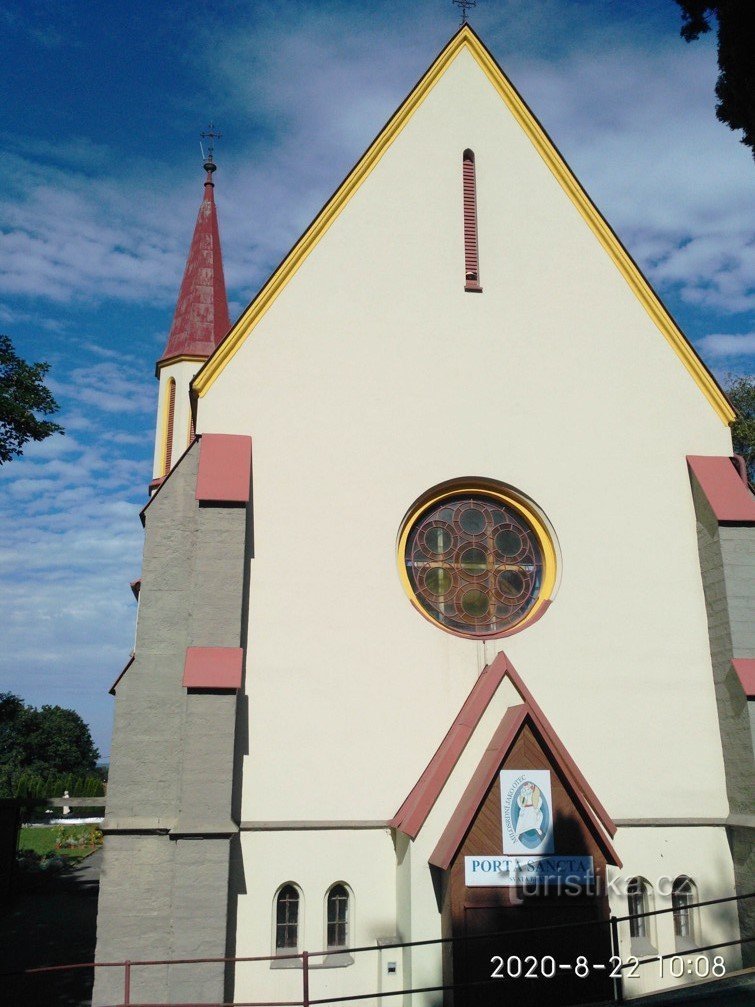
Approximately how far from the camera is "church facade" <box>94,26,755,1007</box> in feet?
35.4

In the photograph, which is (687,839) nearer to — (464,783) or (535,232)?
(464,783)

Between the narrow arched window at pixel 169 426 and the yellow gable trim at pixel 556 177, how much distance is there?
586cm

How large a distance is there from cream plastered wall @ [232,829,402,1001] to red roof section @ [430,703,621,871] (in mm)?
1210

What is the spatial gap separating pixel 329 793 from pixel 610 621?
477 cm

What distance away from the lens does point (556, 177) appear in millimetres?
14883

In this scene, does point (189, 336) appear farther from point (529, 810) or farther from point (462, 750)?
point (529, 810)

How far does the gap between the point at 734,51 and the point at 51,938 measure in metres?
19.5

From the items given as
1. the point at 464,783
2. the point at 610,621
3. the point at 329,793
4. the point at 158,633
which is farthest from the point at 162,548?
the point at 610,621

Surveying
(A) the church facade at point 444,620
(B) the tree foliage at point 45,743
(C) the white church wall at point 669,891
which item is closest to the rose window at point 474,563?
(A) the church facade at point 444,620

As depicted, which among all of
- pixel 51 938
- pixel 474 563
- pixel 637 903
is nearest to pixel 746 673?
pixel 637 903

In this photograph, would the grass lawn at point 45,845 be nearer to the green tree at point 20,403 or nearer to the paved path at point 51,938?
the paved path at point 51,938

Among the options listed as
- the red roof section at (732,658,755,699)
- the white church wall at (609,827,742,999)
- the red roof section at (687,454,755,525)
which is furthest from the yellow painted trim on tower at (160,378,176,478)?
the red roof section at (732,658,755,699)

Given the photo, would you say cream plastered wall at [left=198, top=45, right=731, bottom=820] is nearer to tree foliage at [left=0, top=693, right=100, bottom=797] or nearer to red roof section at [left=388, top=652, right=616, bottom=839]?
red roof section at [left=388, top=652, right=616, bottom=839]

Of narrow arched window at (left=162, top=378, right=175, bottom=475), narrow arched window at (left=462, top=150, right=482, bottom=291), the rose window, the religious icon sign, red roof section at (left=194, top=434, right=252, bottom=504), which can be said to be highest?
narrow arched window at (left=462, top=150, right=482, bottom=291)
